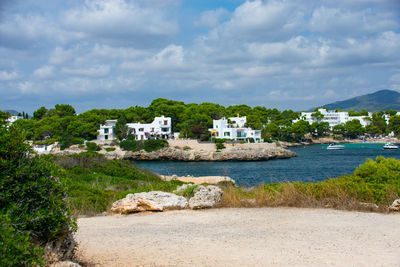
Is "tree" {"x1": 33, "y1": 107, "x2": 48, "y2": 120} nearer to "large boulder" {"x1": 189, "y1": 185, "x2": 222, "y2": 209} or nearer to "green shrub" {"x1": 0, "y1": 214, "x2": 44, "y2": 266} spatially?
"large boulder" {"x1": 189, "y1": 185, "x2": 222, "y2": 209}

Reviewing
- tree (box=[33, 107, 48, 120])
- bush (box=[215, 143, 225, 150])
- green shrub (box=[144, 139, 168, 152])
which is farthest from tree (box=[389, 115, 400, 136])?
tree (box=[33, 107, 48, 120])

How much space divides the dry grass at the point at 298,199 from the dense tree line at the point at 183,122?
167ft

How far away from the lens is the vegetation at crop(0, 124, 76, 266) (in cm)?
360

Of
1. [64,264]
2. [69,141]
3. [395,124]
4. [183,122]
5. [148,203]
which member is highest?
[183,122]

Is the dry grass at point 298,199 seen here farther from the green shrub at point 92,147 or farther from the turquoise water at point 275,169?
the green shrub at point 92,147

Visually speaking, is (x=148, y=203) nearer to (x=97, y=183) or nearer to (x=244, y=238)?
(x=244, y=238)

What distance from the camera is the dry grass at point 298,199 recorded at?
27.0 ft

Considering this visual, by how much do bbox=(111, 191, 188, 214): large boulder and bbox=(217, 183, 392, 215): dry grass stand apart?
117 centimetres

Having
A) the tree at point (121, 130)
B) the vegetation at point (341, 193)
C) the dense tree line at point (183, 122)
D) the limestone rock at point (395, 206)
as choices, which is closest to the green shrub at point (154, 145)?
the tree at point (121, 130)

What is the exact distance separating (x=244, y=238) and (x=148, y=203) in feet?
10.9

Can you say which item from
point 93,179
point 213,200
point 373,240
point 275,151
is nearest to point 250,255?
point 373,240

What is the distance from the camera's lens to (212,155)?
189 ft

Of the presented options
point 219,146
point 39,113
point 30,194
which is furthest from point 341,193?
point 39,113

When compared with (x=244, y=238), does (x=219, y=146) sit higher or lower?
lower
